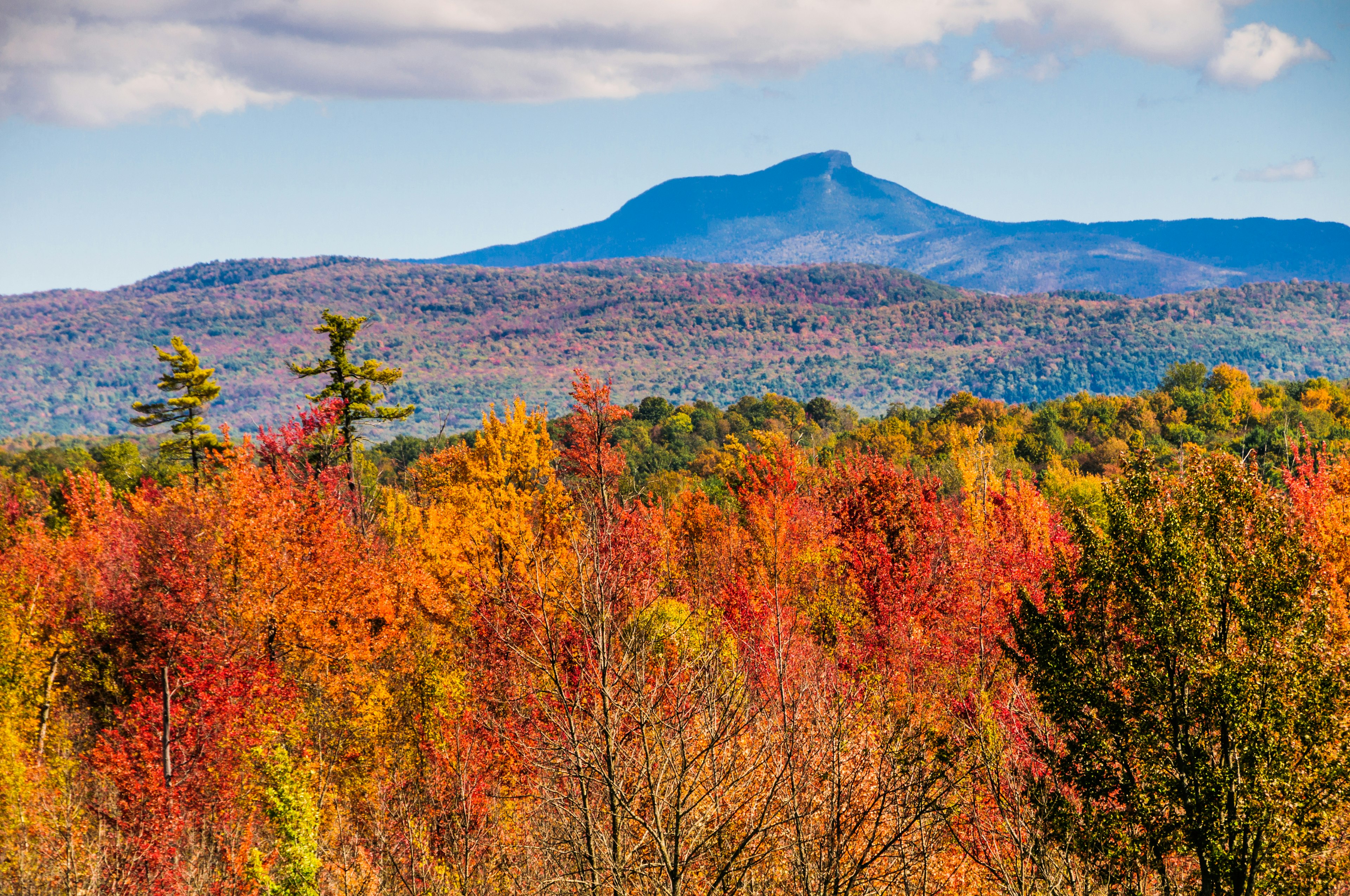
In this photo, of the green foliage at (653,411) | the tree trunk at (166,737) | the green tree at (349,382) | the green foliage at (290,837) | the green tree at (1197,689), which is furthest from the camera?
the green foliage at (653,411)

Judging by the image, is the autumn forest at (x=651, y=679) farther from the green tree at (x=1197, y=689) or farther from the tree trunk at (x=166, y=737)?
the tree trunk at (x=166, y=737)

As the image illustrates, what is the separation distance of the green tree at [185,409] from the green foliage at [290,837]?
83.4 feet

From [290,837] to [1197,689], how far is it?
16927 millimetres

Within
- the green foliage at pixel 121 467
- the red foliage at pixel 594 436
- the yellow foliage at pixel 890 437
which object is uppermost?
the red foliage at pixel 594 436

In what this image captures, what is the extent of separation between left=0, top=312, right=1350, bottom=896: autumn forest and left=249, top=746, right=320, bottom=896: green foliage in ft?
0.35

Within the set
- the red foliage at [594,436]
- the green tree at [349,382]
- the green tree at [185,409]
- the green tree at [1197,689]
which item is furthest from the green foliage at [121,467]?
the green tree at [1197,689]

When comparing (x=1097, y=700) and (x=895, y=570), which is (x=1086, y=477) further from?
(x=1097, y=700)

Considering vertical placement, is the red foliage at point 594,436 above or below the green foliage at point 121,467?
above

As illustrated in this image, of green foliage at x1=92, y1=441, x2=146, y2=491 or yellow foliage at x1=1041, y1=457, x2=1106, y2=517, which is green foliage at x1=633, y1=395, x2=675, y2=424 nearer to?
green foliage at x1=92, y1=441, x2=146, y2=491

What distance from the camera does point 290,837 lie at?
1819 cm

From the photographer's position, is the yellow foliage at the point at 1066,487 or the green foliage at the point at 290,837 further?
the yellow foliage at the point at 1066,487

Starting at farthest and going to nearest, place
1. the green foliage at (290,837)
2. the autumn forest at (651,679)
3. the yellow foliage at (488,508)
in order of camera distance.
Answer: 1. the yellow foliage at (488,508)
2. the green foliage at (290,837)
3. the autumn forest at (651,679)

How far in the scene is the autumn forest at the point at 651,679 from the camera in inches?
542

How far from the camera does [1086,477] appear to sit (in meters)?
62.3
